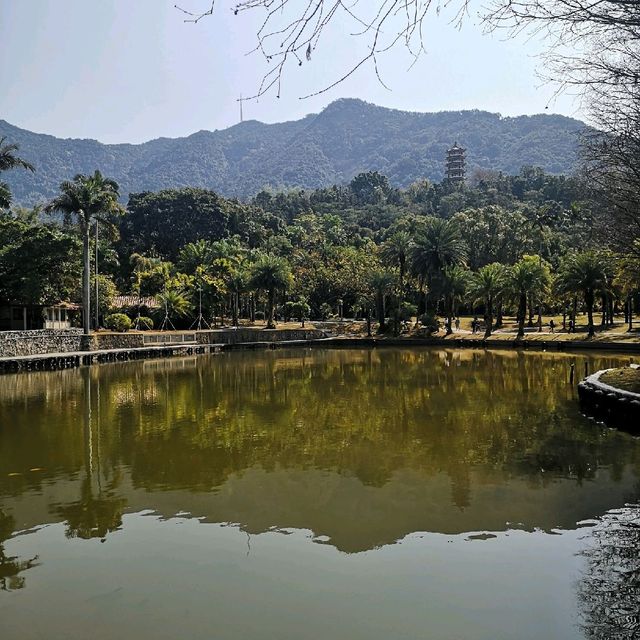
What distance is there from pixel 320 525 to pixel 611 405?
39.4ft

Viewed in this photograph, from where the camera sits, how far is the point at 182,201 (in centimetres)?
10694

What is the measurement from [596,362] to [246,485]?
29.7m

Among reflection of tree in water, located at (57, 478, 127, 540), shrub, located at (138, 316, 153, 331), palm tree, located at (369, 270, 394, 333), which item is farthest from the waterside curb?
reflection of tree in water, located at (57, 478, 127, 540)

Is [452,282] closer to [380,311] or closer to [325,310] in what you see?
[380,311]

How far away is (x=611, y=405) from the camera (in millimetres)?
18172

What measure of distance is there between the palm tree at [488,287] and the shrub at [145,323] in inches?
1153

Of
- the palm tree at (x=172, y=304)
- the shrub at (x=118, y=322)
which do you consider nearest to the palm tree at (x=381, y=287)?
the palm tree at (x=172, y=304)

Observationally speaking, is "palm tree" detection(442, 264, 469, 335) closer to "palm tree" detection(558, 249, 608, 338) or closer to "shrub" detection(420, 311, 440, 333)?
"shrub" detection(420, 311, 440, 333)

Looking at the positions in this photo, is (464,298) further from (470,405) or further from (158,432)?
(158,432)

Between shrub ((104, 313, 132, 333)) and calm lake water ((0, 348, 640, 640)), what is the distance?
116 feet

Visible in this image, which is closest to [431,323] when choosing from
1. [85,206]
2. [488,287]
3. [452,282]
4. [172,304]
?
[452,282]

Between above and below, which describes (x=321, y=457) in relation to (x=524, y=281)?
below

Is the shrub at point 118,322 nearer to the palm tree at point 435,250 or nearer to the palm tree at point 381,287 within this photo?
the palm tree at point 381,287

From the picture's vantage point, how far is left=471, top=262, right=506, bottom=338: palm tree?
5669cm
